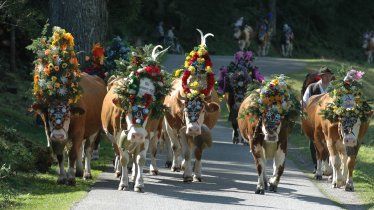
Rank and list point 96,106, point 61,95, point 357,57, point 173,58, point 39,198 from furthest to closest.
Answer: point 357,57
point 173,58
point 96,106
point 61,95
point 39,198

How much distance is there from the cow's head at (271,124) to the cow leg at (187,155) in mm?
1807

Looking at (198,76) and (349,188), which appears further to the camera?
(198,76)

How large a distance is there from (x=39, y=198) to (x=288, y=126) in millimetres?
4690

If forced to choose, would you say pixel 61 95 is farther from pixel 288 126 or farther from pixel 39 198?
pixel 288 126

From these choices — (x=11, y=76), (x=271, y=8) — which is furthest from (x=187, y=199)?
(x=271, y=8)

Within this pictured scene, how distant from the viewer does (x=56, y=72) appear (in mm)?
17328

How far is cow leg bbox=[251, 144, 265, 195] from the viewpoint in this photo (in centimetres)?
1697

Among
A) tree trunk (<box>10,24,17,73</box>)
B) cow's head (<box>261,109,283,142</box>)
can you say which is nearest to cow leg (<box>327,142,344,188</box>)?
cow's head (<box>261,109,283,142</box>)

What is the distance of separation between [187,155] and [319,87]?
4.55m

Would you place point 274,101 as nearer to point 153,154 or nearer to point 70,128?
point 153,154

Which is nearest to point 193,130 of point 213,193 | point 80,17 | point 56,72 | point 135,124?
point 213,193

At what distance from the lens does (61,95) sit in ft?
56.2

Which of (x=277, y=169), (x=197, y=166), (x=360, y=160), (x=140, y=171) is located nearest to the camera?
(x=140, y=171)

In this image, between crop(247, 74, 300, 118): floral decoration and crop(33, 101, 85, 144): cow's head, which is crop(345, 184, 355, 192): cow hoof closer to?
crop(247, 74, 300, 118): floral decoration
